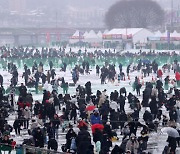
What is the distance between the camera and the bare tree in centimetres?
11631

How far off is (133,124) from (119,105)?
20.0 ft

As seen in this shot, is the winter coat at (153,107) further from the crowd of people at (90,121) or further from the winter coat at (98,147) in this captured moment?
the winter coat at (98,147)

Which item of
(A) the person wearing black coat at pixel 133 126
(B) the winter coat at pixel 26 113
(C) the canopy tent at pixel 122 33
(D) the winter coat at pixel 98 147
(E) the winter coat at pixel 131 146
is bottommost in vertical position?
(D) the winter coat at pixel 98 147

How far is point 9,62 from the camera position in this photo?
183 feet

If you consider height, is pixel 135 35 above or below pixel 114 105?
above

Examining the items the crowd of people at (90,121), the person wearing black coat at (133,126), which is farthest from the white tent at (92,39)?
the person wearing black coat at (133,126)

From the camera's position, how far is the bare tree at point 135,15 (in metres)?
116

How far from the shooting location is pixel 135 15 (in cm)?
11681

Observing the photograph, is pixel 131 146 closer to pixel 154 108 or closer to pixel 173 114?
pixel 173 114

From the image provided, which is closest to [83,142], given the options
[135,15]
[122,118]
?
[122,118]

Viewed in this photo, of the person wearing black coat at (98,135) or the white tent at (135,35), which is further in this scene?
the white tent at (135,35)

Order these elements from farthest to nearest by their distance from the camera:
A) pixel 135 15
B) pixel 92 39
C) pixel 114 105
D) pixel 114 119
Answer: pixel 135 15, pixel 92 39, pixel 114 105, pixel 114 119

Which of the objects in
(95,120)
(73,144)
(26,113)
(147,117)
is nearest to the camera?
(73,144)

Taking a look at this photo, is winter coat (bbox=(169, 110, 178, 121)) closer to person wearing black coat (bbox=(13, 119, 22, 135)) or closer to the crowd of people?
the crowd of people
